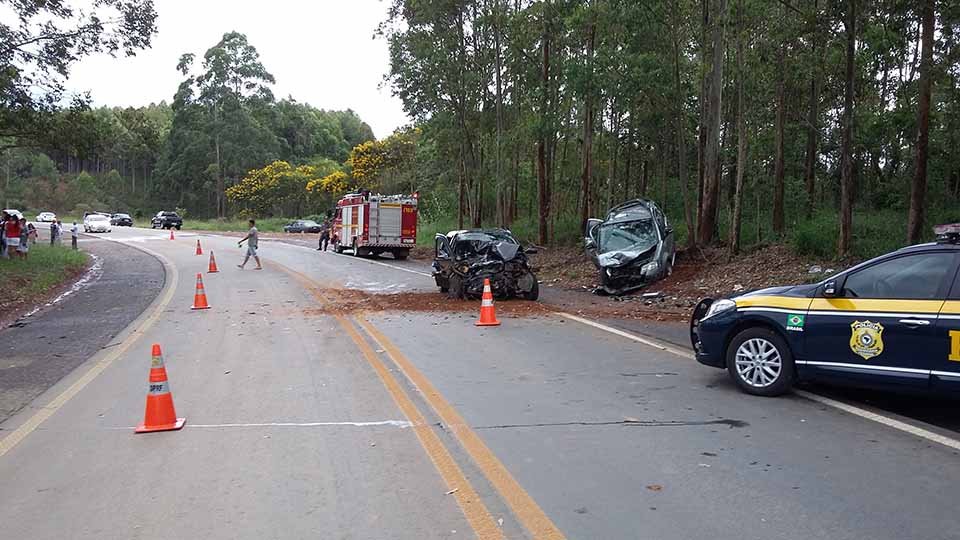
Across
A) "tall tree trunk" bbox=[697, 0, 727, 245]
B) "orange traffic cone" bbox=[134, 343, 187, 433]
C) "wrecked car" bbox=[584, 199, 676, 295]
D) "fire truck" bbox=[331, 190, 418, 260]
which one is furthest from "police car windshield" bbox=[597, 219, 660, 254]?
"fire truck" bbox=[331, 190, 418, 260]

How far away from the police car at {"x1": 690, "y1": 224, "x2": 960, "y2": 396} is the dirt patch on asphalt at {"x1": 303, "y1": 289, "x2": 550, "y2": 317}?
262 inches

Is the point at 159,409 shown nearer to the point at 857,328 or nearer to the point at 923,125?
the point at 857,328

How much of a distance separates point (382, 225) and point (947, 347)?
26.9 metres

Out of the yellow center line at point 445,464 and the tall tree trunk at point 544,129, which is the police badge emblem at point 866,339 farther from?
the tall tree trunk at point 544,129

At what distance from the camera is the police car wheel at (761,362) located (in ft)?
22.9

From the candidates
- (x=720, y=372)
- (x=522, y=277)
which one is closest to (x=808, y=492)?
(x=720, y=372)

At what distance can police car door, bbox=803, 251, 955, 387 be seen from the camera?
6.14 metres

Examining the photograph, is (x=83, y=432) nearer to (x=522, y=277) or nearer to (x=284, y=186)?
(x=522, y=277)

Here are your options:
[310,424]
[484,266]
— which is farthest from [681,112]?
[310,424]

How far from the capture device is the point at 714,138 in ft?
61.1

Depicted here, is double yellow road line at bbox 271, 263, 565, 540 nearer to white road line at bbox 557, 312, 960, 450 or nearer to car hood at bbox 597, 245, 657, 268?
white road line at bbox 557, 312, 960, 450

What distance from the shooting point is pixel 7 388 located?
7855mm

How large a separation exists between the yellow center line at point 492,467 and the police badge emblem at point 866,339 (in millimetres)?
3433

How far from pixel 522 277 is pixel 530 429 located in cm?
975
